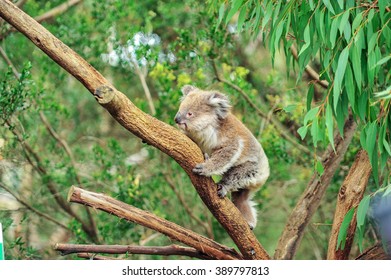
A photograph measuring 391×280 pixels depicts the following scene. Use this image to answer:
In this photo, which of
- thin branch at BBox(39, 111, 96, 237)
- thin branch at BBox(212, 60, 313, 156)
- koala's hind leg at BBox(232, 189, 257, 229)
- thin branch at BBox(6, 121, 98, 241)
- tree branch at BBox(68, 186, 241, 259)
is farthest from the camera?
thin branch at BBox(39, 111, 96, 237)

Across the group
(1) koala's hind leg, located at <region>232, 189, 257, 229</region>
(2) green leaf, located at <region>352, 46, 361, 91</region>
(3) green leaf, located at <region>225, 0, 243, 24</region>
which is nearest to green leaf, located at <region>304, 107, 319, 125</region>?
(2) green leaf, located at <region>352, 46, 361, 91</region>

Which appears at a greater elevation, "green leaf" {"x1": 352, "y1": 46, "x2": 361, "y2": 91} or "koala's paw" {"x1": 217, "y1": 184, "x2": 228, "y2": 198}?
"green leaf" {"x1": 352, "y1": 46, "x2": 361, "y2": 91}

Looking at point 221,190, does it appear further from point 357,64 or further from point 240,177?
point 357,64

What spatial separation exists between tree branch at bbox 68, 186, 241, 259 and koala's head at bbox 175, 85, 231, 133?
26.7 inches

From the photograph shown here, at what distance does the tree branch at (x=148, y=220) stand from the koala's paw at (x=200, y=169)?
14.2 inches

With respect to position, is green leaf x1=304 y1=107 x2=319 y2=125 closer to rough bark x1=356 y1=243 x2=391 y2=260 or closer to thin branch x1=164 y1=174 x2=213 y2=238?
rough bark x1=356 y1=243 x2=391 y2=260

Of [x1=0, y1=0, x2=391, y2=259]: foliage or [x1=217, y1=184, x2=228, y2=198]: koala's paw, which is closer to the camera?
[x1=217, y1=184, x2=228, y2=198]: koala's paw

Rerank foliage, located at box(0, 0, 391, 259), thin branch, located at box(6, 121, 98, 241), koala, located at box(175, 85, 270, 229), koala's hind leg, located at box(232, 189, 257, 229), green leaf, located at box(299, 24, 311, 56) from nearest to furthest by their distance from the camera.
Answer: green leaf, located at box(299, 24, 311, 56) → koala, located at box(175, 85, 270, 229) → koala's hind leg, located at box(232, 189, 257, 229) → foliage, located at box(0, 0, 391, 259) → thin branch, located at box(6, 121, 98, 241)

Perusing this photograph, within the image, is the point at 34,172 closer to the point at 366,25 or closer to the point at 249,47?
the point at 249,47

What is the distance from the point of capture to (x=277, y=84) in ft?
21.8

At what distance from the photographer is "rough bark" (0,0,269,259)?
3.28m

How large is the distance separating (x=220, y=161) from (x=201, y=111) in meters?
0.43

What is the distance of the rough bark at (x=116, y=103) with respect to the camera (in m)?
3.28
